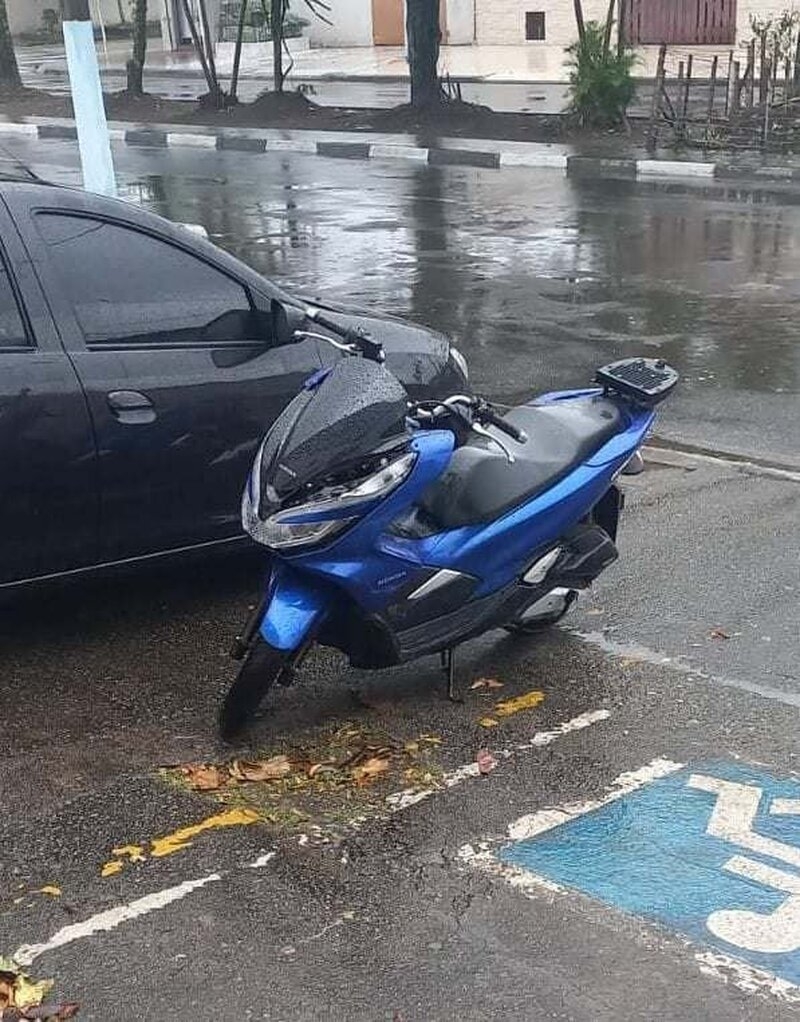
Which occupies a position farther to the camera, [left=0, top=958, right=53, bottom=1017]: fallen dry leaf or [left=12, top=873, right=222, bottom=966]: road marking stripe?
[left=12, top=873, right=222, bottom=966]: road marking stripe

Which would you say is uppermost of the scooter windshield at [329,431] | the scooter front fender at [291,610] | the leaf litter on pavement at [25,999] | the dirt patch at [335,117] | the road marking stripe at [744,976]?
the scooter windshield at [329,431]

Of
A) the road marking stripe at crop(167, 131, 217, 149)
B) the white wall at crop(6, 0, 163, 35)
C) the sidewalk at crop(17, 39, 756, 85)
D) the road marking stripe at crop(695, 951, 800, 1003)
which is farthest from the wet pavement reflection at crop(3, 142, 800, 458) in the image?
the white wall at crop(6, 0, 163, 35)

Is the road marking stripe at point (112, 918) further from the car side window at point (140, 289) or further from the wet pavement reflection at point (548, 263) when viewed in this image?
the wet pavement reflection at point (548, 263)

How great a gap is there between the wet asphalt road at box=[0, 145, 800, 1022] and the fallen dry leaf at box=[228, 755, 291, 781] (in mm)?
90

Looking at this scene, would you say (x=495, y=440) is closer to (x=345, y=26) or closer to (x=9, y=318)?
(x=9, y=318)

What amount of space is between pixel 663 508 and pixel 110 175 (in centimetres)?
859

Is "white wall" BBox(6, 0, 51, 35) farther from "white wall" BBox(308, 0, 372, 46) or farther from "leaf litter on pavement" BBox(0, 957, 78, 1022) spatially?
"leaf litter on pavement" BBox(0, 957, 78, 1022)

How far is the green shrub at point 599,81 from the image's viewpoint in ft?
67.9

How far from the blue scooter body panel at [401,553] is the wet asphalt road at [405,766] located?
458 millimetres

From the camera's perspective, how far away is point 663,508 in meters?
6.40

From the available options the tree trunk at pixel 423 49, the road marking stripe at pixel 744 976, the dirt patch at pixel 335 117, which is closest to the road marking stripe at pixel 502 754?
the road marking stripe at pixel 744 976

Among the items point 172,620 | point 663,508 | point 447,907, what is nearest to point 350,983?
point 447,907

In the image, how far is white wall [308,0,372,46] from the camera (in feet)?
126

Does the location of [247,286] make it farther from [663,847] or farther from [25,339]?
[663,847]
